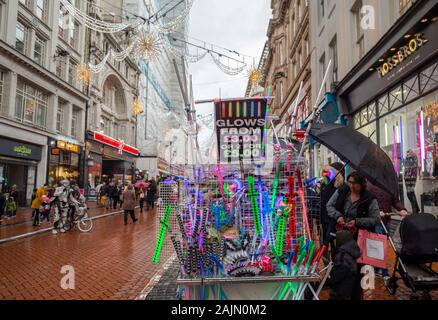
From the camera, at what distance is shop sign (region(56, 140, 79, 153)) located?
2434 centimetres

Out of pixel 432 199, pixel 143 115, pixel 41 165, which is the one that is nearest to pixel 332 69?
pixel 432 199

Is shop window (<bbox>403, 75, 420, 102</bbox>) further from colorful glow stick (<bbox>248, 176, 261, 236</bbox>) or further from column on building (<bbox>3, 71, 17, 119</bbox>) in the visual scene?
column on building (<bbox>3, 71, 17, 119</bbox>)

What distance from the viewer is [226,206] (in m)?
3.95

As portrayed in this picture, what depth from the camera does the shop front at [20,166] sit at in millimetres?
18812

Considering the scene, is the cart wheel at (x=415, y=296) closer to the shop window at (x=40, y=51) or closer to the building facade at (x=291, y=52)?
the building facade at (x=291, y=52)

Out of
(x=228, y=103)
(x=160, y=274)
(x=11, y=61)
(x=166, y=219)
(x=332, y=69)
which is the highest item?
(x=11, y=61)

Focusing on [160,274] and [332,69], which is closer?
[160,274]

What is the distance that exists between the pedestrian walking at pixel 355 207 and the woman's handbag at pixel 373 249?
0.13 metres

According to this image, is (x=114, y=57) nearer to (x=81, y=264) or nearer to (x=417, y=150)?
(x=81, y=264)

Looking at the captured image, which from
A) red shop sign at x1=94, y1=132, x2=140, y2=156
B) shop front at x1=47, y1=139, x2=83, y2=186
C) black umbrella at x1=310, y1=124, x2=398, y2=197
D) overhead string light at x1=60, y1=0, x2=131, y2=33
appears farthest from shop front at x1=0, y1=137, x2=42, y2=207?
black umbrella at x1=310, y1=124, x2=398, y2=197

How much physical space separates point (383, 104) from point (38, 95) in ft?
71.9

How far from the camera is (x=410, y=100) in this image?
29.4 ft

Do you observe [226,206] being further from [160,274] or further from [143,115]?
[143,115]
